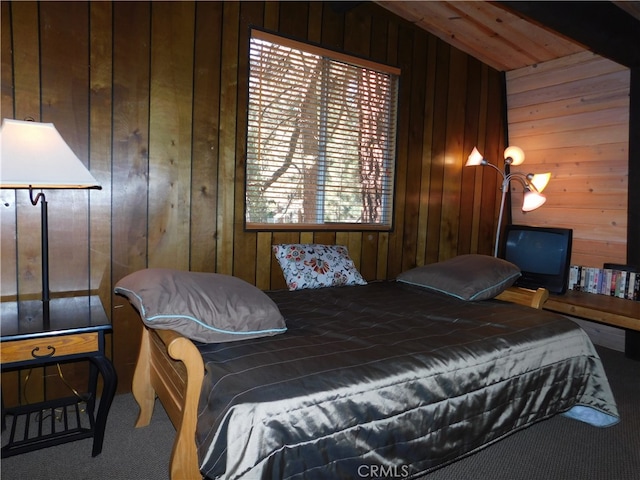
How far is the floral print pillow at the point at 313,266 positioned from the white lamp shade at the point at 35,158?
Answer: 1.21 meters

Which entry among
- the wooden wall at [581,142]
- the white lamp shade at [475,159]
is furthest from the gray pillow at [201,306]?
the wooden wall at [581,142]

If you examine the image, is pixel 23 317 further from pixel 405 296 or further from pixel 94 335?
pixel 405 296

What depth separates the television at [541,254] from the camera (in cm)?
316

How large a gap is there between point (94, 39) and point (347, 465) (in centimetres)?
233

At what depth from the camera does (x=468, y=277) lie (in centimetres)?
262

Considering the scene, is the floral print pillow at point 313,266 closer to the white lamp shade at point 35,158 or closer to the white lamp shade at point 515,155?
the white lamp shade at point 35,158

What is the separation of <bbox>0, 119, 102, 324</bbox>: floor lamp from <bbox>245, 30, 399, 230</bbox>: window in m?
1.13

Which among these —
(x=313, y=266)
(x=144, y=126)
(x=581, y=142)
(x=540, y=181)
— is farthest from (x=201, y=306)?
(x=581, y=142)

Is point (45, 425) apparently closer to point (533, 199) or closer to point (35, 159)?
point (35, 159)

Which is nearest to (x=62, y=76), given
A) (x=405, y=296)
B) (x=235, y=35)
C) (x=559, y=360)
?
(x=235, y=35)

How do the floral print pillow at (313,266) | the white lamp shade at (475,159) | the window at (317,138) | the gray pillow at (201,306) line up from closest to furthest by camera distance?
the gray pillow at (201,306) < the floral print pillow at (313,266) < the window at (317,138) < the white lamp shade at (475,159)

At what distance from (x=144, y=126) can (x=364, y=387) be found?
186cm

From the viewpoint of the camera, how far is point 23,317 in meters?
1.84

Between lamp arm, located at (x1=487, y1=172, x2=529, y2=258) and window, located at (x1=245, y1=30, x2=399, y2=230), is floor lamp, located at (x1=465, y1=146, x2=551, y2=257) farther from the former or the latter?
window, located at (x1=245, y1=30, x2=399, y2=230)
